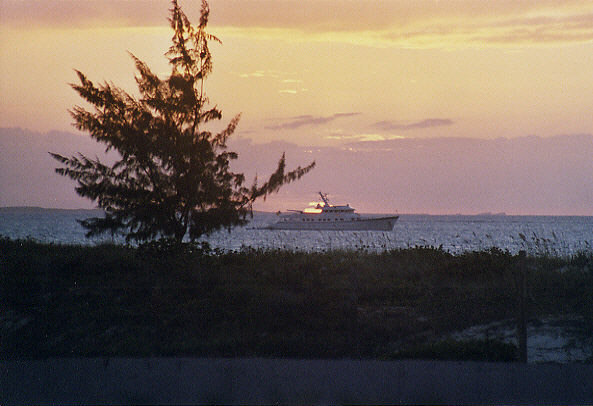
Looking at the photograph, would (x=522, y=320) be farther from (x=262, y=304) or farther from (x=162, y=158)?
(x=162, y=158)

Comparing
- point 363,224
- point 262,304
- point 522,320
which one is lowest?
point 262,304

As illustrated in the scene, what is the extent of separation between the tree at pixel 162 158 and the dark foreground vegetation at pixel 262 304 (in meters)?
0.92

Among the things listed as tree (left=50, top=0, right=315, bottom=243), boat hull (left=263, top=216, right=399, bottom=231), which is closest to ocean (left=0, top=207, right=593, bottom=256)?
tree (left=50, top=0, right=315, bottom=243)

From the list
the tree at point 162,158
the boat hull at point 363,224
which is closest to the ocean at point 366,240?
the tree at point 162,158

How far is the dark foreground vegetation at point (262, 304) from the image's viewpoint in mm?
9828

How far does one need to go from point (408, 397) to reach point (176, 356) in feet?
12.4

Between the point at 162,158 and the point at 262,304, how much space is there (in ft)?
19.3

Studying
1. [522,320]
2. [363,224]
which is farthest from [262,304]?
[363,224]

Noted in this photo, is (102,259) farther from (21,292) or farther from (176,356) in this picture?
(176,356)

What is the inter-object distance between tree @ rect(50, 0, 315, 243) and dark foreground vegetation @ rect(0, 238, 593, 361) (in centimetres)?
92

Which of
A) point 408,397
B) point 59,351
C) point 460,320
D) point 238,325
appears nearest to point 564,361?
point 460,320

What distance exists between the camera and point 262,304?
444 inches

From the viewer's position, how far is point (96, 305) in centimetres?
1172

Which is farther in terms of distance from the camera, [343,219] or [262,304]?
[343,219]
